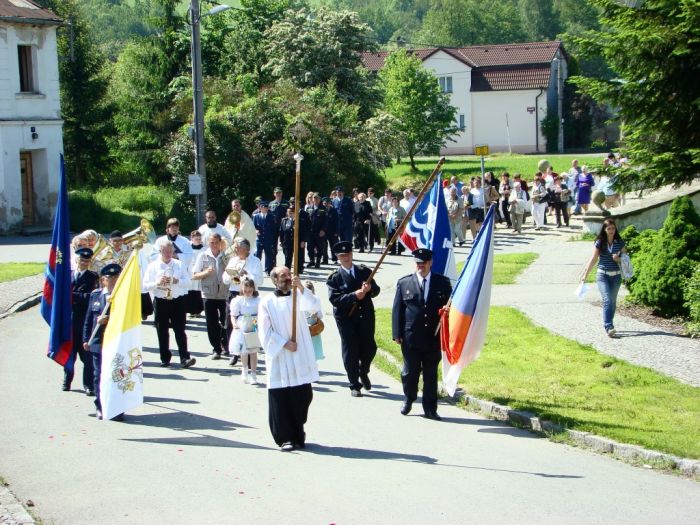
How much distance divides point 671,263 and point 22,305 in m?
12.0

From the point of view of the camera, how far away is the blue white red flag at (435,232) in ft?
44.6

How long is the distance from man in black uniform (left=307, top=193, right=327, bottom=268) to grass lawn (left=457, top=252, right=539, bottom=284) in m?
3.36

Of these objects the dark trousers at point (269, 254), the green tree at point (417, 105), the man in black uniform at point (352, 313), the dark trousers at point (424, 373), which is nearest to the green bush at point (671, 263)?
the man in black uniform at point (352, 313)

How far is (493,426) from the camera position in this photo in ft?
37.5

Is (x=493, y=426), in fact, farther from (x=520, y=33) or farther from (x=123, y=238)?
(x=520, y=33)

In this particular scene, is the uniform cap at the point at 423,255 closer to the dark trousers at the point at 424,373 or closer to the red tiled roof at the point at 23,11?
the dark trousers at the point at 424,373

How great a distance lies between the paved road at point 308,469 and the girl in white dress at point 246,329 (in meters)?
0.46

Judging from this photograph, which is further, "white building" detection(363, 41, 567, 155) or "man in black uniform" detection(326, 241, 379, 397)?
"white building" detection(363, 41, 567, 155)

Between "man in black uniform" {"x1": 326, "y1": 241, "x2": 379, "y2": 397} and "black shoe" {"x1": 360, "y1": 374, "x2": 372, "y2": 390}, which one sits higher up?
"man in black uniform" {"x1": 326, "y1": 241, "x2": 379, "y2": 397}

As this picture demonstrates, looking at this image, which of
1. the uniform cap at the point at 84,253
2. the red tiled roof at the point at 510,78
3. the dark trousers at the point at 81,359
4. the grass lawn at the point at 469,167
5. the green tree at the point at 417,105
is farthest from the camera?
the red tiled roof at the point at 510,78

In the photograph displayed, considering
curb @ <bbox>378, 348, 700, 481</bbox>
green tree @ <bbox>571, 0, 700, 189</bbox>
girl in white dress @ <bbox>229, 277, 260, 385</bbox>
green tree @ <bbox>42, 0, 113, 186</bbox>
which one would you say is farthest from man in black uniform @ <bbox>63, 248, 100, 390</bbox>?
green tree @ <bbox>42, 0, 113, 186</bbox>

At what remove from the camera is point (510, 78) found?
82.0 meters

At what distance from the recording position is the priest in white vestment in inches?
405

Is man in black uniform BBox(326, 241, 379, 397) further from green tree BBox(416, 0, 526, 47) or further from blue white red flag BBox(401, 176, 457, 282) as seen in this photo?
green tree BBox(416, 0, 526, 47)
